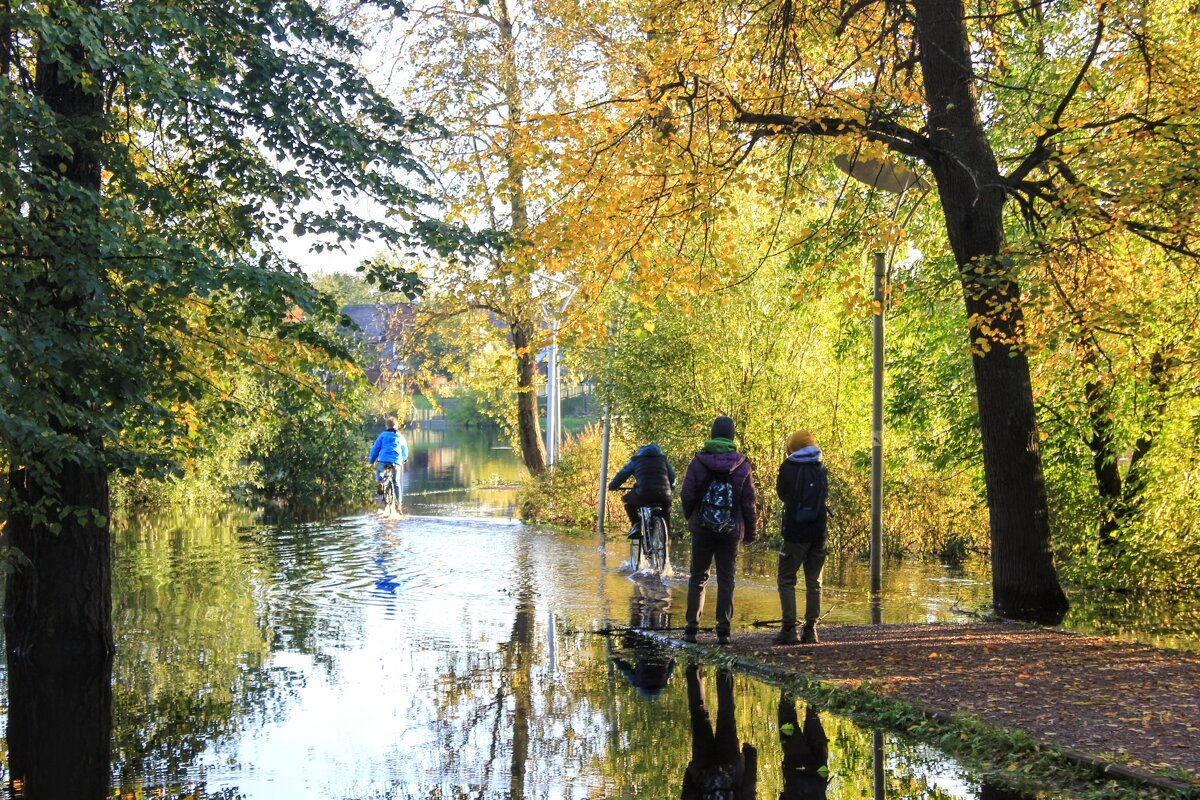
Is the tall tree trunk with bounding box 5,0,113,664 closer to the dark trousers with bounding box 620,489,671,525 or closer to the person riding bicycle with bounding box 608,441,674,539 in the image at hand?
the person riding bicycle with bounding box 608,441,674,539

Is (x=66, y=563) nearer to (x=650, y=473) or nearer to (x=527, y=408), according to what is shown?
(x=650, y=473)

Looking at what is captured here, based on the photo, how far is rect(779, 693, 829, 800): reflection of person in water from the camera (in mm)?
6625

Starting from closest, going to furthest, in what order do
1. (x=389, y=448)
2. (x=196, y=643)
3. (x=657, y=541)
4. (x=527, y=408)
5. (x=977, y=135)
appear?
(x=196, y=643)
(x=977, y=135)
(x=657, y=541)
(x=389, y=448)
(x=527, y=408)

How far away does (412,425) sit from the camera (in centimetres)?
13988

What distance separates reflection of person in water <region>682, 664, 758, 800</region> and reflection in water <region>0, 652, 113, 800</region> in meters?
3.34

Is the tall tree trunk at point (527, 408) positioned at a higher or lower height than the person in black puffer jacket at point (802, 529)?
higher

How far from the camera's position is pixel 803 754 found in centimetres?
745

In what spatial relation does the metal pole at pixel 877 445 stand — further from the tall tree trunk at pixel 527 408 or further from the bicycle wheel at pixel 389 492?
the tall tree trunk at pixel 527 408

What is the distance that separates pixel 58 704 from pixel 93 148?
169 inches

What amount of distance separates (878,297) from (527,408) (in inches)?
662

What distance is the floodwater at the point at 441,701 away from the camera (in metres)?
7.04

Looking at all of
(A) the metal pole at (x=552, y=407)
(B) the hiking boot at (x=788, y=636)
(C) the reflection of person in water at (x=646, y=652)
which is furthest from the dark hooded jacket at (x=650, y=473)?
(A) the metal pole at (x=552, y=407)

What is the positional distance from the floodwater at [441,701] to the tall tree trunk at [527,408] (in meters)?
12.5

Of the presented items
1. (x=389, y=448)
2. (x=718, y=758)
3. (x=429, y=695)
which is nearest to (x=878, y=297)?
(x=429, y=695)
